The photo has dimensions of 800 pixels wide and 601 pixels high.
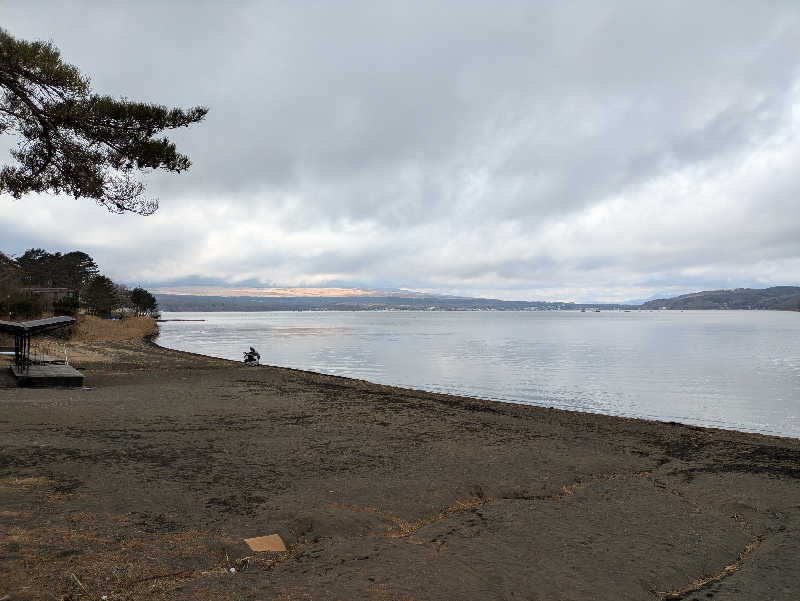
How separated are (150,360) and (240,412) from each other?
21075 mm

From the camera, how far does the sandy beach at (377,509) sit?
210 inches

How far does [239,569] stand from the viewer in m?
5.51

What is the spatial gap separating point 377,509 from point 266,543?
1813 millimetres

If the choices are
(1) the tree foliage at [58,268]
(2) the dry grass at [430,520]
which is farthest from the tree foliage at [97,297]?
(2) the dry grass at [430,520]

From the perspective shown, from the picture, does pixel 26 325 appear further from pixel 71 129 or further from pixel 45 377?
pixel 71 129

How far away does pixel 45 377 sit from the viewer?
62.3 feet

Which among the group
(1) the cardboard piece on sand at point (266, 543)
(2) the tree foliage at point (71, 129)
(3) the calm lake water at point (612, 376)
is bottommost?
(3) the calm lake water at point (612, 376)

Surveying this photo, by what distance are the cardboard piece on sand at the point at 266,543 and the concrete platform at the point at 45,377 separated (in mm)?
16461

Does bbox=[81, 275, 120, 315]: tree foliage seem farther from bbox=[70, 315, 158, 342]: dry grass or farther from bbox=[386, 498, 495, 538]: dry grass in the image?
bbox=[386, 498, 495, 538]: dry grass

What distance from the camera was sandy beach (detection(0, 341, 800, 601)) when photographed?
534cm

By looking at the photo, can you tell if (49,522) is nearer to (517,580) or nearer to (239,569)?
(239,569)

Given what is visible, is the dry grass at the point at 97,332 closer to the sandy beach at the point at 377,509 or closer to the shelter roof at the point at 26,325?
the shelter roof at the point at 26,325

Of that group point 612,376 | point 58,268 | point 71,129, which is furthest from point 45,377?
point 58,268

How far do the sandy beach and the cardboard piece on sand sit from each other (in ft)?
0.39
